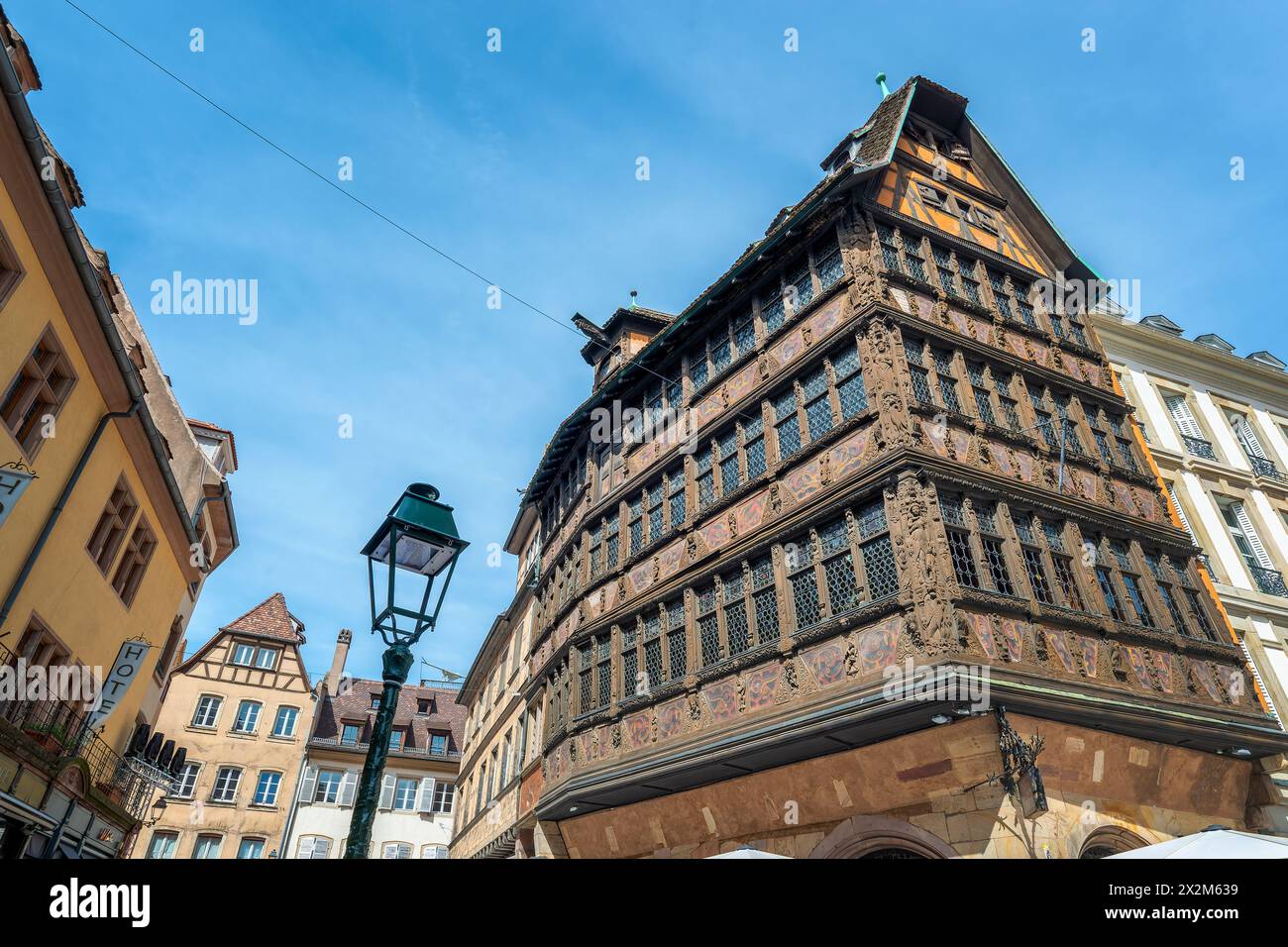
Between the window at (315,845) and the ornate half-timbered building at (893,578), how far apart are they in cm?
2063

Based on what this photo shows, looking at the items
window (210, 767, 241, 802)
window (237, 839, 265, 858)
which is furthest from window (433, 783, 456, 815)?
window (210, 767, 241, 802)

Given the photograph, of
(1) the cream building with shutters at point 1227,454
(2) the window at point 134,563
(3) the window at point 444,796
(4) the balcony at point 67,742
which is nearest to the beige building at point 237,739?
(3) the window at point 444,796

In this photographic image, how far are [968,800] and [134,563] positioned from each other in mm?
16733

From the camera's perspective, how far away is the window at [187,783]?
31094 millimetres

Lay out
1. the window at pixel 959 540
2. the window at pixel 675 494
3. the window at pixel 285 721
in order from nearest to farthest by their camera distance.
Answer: the window at pixel 959 540 → the window at pixel 675 494 → the window at pixel 285 721

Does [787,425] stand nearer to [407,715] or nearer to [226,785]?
[226,785]

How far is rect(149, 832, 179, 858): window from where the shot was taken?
3031 cm

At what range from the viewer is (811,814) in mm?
11094

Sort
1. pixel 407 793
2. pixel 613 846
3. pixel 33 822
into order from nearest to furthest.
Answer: pixel 33 822 < pixel 613 846 < pixel 407 793

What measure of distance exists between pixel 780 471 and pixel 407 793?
30124mm

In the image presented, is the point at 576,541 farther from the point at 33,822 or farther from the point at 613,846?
the point at 33,822

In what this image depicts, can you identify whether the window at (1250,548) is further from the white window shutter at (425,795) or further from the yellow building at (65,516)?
the white window shutter at (425,795)

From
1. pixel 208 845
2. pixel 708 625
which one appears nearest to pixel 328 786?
pixel 208 845
